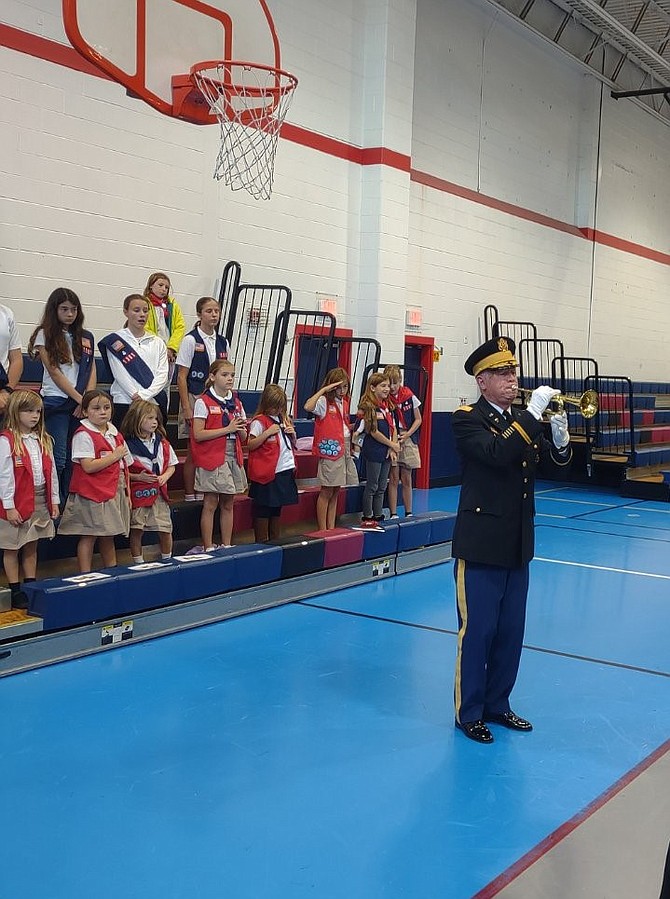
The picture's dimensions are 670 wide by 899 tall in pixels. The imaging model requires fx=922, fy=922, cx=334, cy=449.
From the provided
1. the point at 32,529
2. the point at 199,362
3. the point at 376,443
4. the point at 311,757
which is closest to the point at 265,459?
the point at 199,362

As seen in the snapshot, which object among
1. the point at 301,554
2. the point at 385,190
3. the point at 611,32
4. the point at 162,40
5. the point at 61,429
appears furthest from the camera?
the point at 611,32

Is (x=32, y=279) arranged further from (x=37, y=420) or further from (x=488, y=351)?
(x=488, y=351)

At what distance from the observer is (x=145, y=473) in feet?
20.3

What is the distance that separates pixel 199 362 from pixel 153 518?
1.83m

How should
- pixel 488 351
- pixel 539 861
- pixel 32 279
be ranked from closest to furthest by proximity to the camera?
pixel 539 861, pixel 488 351, pixel 32 279

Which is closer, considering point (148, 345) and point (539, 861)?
point (539, 861)

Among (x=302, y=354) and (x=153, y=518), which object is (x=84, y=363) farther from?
(x=302, y=354)

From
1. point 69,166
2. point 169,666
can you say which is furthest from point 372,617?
point 69,166

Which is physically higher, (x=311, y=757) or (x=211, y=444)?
(x=211, y=444)

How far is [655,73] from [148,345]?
1409 centimetres

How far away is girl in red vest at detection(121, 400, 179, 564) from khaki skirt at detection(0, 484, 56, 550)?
30.6 inches

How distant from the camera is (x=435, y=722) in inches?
178

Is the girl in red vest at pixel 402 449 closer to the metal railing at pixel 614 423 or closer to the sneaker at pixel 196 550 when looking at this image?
the sneaker at pixel 196 550

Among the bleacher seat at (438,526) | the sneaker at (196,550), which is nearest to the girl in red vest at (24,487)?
the sneaker at (196,550)
